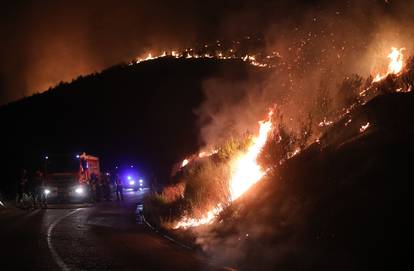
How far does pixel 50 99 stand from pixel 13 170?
31086 millimetres

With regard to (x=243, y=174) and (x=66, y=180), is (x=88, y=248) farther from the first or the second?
(x=66, y=180)

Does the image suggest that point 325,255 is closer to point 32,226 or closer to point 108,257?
point 108,257

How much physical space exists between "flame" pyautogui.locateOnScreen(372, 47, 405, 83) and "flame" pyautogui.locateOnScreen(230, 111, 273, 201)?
3.56 m

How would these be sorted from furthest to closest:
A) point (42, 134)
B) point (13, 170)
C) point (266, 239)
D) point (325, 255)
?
point (42, 134), point (13, 170), point (266, 239), point (325, 255)

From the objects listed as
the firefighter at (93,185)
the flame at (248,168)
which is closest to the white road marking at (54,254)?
the flame at (248,168)

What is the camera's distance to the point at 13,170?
48750 mm

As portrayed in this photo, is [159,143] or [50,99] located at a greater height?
[50,99]

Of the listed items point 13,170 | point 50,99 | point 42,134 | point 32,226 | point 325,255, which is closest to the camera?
point 325,255

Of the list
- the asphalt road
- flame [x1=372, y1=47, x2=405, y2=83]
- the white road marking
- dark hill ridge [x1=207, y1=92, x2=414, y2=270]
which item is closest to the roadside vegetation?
flame [x1=372, y1=47, x2=405, y2=83]

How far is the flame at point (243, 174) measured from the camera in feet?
44.7

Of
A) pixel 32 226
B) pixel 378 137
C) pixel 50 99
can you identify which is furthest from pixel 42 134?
pixel 378 137

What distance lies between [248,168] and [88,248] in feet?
17.9

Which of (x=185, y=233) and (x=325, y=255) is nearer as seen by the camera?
(x=325, y=255)

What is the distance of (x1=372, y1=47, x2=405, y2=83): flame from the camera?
551 inches
